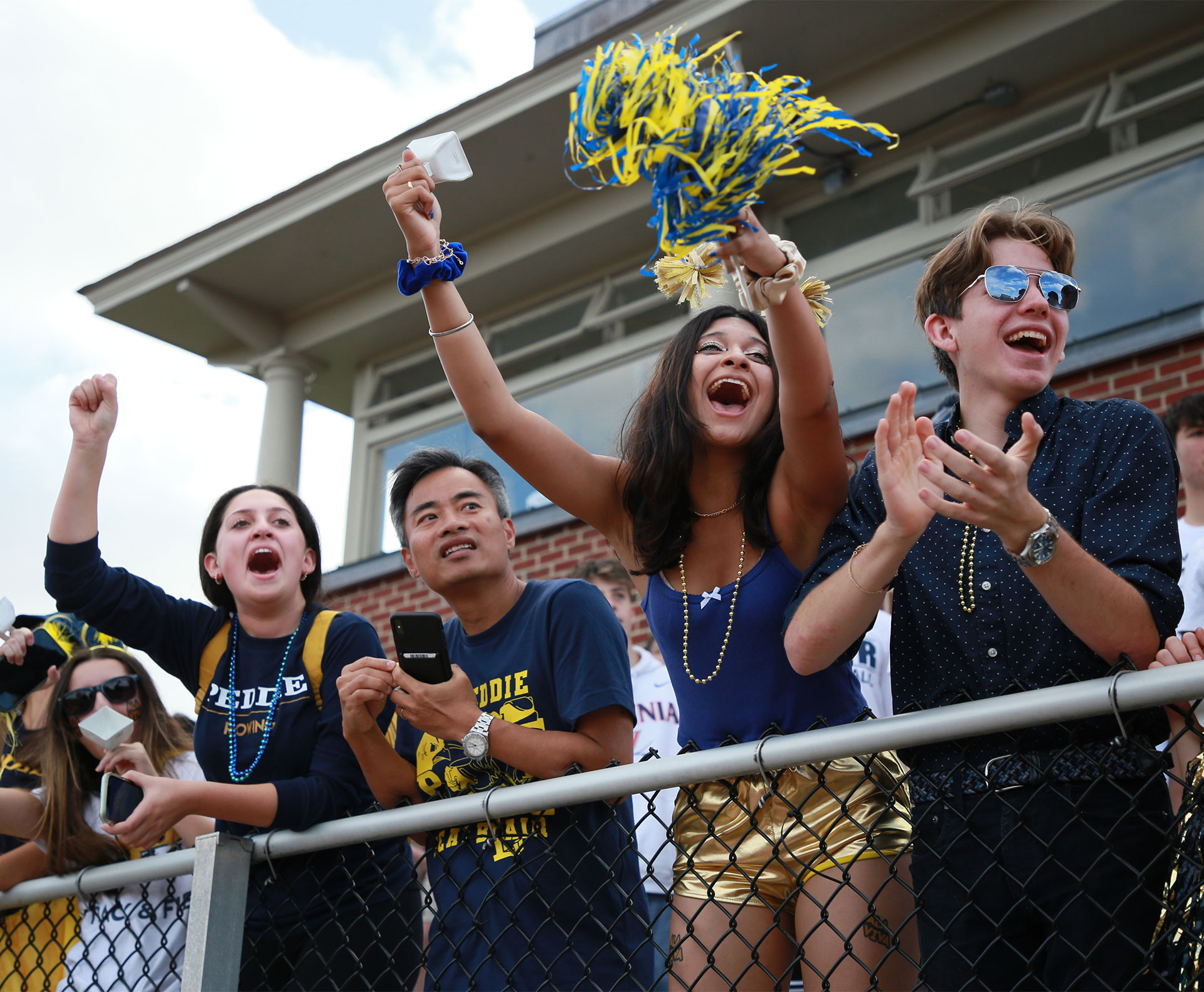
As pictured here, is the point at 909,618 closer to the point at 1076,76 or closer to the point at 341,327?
the point at 1076,76

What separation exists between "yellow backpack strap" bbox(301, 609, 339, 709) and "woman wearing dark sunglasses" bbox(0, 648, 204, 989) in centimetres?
42

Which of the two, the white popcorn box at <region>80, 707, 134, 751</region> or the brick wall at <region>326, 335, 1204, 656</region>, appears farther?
the brick wall at <region>326, 335, 1204, 656</region>

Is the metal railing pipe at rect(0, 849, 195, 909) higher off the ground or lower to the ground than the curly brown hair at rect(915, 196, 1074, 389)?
lower

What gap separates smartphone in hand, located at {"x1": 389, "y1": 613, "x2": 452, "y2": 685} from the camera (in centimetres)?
222

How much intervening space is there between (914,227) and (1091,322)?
119 cm

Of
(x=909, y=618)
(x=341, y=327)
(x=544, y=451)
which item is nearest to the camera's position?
(x=909, y=618)

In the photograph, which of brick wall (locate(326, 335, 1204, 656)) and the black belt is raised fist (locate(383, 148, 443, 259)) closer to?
the black belt

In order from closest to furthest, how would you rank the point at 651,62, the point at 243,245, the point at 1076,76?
1. the point at 651,62
2. the point at 1076,76
3. the point at 243,245

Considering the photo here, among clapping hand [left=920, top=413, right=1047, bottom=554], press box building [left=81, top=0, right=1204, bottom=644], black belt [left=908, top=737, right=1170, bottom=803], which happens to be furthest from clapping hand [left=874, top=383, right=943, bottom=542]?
press box building [left=81, top=0, right=1204, bottom=644]

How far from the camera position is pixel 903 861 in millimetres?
2139

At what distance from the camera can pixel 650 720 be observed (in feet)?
14.6

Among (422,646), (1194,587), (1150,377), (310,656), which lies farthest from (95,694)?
(1150,377)

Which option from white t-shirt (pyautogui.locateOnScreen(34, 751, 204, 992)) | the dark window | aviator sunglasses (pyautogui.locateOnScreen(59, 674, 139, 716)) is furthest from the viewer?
the dark window

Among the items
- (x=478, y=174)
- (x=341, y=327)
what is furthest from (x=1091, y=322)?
(x=341, y=327)
